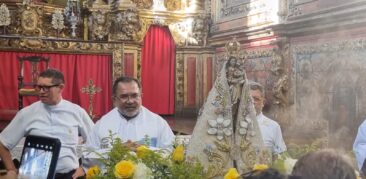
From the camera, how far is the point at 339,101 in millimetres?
8016

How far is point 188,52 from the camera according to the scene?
1324 centimetres

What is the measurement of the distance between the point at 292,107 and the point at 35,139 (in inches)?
265

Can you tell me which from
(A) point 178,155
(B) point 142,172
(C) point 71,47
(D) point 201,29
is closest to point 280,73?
(D) point 201,29

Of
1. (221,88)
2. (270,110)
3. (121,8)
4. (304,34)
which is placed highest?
(121,8)

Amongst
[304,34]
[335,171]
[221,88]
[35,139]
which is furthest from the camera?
[304,34]

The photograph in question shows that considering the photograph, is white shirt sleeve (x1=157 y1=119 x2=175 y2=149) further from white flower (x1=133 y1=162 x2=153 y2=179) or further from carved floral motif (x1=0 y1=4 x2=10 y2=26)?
carved floral motif (x1=0 y1=4 x2=10 y2=26)

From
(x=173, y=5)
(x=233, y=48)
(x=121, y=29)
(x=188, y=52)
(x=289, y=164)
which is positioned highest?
(x=173, y=5)

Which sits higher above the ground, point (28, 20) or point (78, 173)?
point (28, 20)

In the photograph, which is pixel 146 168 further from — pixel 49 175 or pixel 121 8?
pixel 121 8

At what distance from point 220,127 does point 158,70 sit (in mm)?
10898

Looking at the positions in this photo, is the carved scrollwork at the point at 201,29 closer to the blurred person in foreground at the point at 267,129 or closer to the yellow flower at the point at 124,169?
the blurred person in foreground at the point at 267,129

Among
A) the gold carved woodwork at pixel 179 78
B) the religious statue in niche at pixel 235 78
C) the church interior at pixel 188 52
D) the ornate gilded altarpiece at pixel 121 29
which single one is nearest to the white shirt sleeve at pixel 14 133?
the religious statue in niche at pixel 235 78

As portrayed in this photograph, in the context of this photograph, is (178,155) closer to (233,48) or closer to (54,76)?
(233,48)

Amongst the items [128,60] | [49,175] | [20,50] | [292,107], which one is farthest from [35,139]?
[128,60]
